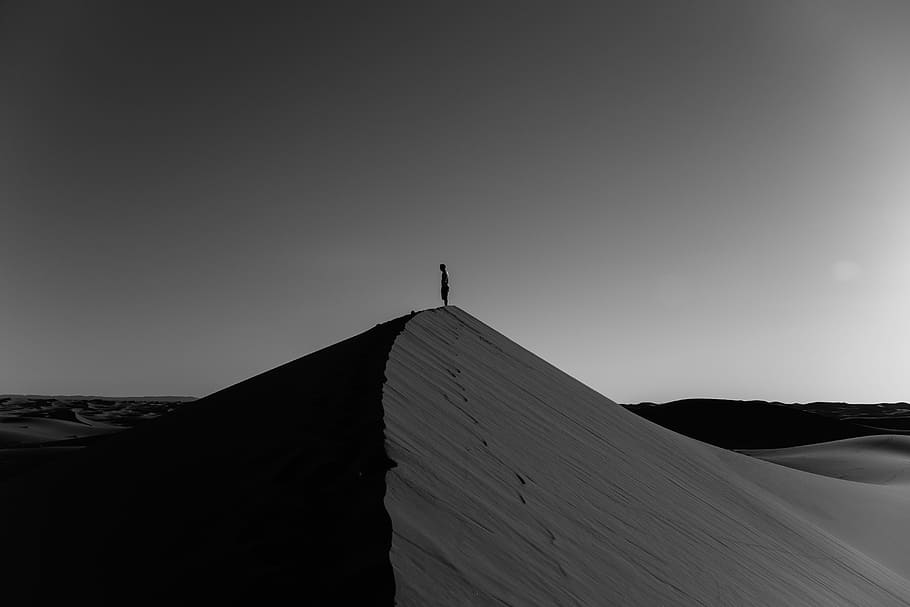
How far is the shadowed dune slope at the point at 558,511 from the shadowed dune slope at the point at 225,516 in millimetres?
145

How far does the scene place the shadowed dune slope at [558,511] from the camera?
2.11 metres

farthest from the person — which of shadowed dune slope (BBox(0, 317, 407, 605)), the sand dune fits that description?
the sand dune

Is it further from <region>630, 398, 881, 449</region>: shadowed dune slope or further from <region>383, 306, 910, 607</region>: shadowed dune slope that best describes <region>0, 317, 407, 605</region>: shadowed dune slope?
<region>630, 398, 881, 449</region>: shadowed dune slope

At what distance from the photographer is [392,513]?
1.95 meters

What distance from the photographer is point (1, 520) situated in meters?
3.31

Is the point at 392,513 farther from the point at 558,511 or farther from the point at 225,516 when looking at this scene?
the point at 558,511

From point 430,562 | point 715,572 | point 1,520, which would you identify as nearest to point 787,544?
point 715,572

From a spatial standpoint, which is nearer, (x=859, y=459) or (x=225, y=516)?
(x=225, y=516)

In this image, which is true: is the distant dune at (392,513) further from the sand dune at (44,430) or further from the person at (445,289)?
the sand dune at (44,430)

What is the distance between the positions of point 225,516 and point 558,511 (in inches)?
68.1

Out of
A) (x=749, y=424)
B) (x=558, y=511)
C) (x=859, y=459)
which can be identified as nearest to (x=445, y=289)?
(x=558, y=511)

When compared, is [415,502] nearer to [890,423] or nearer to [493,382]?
[493,382]

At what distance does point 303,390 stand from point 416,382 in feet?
2.79

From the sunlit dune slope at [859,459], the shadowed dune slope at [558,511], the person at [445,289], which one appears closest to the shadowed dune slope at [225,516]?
the shadowed dune slope at [558,511]
